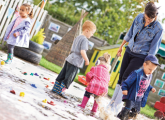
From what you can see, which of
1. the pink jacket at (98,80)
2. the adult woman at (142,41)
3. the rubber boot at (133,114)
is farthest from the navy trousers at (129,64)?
the rubber boot at (133,114)

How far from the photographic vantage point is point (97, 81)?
3406 millimetres

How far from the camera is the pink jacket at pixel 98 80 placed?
333 cm

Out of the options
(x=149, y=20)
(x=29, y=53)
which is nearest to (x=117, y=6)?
(x=29, y=53)

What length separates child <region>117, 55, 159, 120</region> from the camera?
9.30 ft

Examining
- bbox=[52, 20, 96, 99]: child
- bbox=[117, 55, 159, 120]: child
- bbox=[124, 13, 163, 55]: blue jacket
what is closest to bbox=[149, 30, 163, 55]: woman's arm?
bbox=[124, 13, 163, 55]: blue jacket

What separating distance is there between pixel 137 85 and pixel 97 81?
2.55 feet

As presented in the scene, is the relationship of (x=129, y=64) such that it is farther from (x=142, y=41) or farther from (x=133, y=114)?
(x=133, y=114)

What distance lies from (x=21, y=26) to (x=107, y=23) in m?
25.1

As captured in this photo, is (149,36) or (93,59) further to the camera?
(93,59)

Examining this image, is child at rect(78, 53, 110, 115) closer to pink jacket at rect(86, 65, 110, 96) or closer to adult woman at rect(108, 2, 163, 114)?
pink jacket at rect(86, 65, 110, 96)

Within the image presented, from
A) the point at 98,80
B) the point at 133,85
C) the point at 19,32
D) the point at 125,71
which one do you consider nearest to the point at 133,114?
the point at 133,85

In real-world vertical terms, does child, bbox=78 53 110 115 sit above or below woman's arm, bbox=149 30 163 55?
below

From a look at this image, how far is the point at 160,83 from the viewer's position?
405 inches

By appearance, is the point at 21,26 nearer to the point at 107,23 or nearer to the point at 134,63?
the point at 134,63
